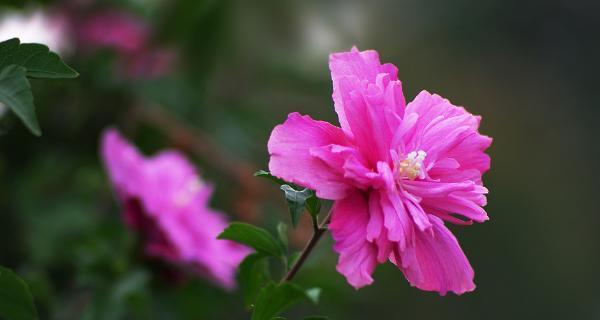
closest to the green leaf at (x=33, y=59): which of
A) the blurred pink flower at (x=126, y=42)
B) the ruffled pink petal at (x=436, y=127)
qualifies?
the ruffled pink petal at (x=436, y=127)

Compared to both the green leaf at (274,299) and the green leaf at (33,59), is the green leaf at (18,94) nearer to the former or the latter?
the green leaf at (33,59)

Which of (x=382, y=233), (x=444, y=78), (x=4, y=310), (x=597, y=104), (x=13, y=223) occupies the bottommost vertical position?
(x=13, y=223)

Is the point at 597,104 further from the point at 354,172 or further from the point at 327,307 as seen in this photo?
the point at 354,172

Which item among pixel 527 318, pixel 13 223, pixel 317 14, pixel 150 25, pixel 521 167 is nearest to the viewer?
pixel 13 223

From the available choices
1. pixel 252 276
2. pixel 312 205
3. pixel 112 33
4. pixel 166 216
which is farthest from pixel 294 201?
pixel 112 33

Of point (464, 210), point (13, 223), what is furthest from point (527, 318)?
point (464, 210)

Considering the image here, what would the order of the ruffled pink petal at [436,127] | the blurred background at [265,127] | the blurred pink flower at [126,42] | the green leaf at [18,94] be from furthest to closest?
the blurred pink flower at [126,42], the blurred background at [265,127], the ruffled pink petal at [436,127], the green leaf at [18,94]

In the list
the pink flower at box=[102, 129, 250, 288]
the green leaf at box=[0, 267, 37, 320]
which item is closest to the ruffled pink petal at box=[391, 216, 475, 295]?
the green leaf at box=[0, 267, 37, 320]
